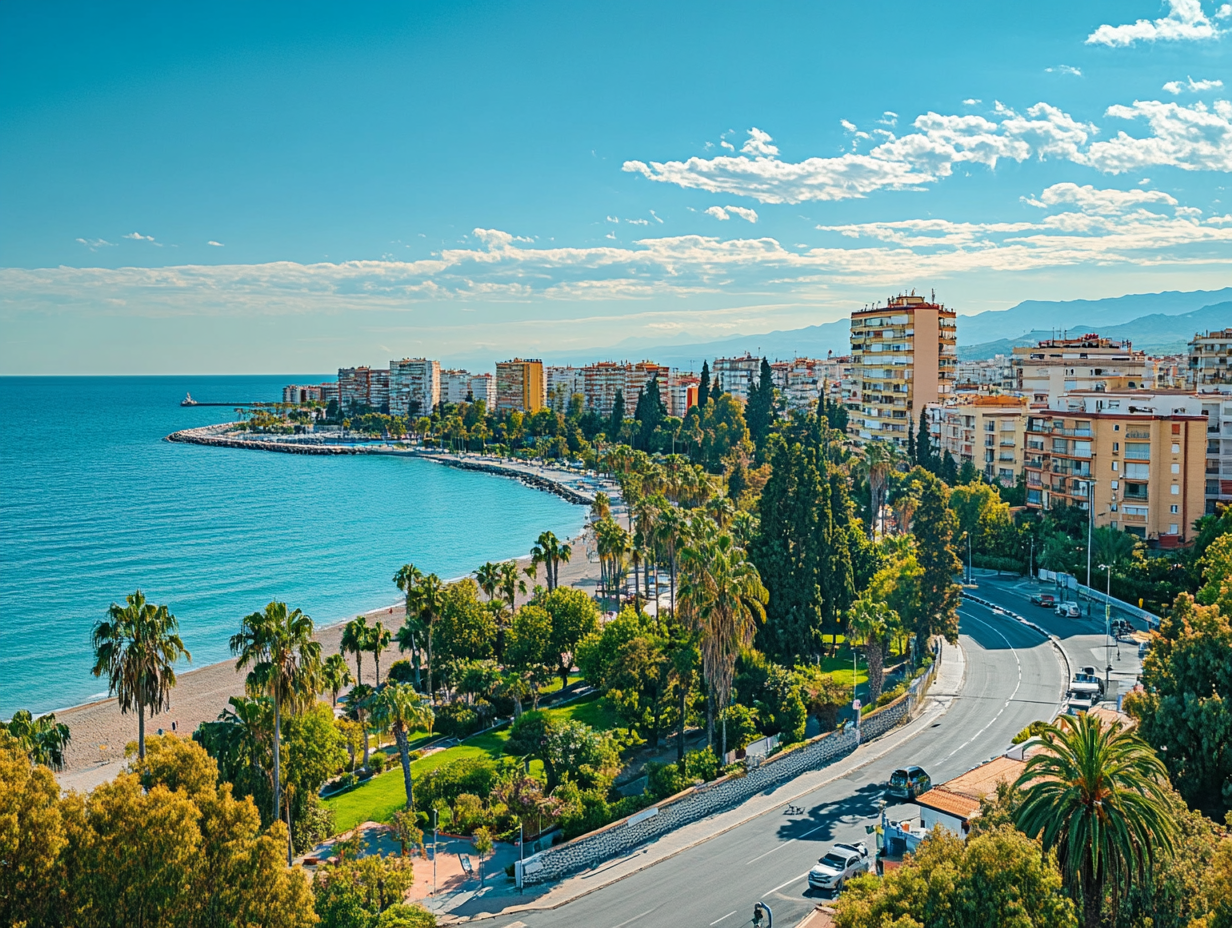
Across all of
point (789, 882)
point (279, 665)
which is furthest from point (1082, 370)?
point (279, 665)

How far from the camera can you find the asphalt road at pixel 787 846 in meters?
26.6

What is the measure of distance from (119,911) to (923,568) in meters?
40.3

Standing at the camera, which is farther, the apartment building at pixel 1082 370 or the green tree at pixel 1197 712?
the apartment building at pixel 1082 370

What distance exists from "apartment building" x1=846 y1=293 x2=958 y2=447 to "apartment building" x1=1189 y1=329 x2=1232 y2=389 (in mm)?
27164

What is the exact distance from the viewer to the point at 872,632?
43531mm

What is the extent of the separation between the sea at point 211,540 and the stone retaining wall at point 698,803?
1437 inches

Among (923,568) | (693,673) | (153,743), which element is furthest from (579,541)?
(153,743)

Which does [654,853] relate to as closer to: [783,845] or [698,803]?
[698,803]

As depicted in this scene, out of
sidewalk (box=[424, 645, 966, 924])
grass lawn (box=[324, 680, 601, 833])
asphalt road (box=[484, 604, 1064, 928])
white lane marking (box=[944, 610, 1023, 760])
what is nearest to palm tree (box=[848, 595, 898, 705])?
sidewalk (box=[424, 645, 966, 924])

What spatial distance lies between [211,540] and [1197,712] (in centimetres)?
9306

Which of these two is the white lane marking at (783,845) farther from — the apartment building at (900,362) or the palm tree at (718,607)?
the apartment building at (900,362)

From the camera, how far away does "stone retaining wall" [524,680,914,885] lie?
97.0 feet

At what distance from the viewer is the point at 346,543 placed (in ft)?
330

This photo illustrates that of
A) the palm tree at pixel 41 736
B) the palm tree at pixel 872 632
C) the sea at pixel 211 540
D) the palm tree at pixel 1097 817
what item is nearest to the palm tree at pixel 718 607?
the palm tree at pixel 872 632
